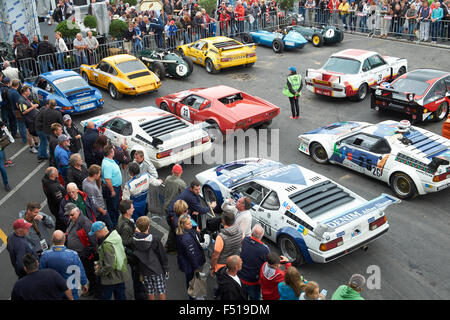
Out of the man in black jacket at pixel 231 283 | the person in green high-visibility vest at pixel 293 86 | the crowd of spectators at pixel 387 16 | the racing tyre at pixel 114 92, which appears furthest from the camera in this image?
the crowd of spectators at pixel 387 16

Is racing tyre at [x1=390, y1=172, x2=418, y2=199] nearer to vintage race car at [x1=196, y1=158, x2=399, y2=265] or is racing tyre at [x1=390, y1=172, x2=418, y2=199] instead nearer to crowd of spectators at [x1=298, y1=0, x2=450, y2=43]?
vintage race car at [x1=196, y1=158, x2=399, y2=265]

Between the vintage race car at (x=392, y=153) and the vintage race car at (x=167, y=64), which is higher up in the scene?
the vintage race car at (x=167, y=64)

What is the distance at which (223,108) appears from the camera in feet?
43.2

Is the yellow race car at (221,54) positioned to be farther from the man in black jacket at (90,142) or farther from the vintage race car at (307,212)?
the vintage race car at (307,212)

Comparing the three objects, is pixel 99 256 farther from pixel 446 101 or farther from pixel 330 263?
pixel 446 101

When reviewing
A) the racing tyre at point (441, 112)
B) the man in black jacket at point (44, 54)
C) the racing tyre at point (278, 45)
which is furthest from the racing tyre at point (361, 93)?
the man in black jacket at point (44, 54)

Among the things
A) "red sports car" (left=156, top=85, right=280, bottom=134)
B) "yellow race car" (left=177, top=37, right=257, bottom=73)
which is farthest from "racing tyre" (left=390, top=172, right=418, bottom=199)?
"yellow race car" (left=177, top=37, right=257, bottom=73)

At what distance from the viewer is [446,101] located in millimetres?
14109

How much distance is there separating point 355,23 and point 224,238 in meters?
20.5

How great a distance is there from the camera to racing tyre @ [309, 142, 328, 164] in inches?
471

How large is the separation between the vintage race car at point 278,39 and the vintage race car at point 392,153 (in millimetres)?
10353

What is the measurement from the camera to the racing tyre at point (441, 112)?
14.0m
